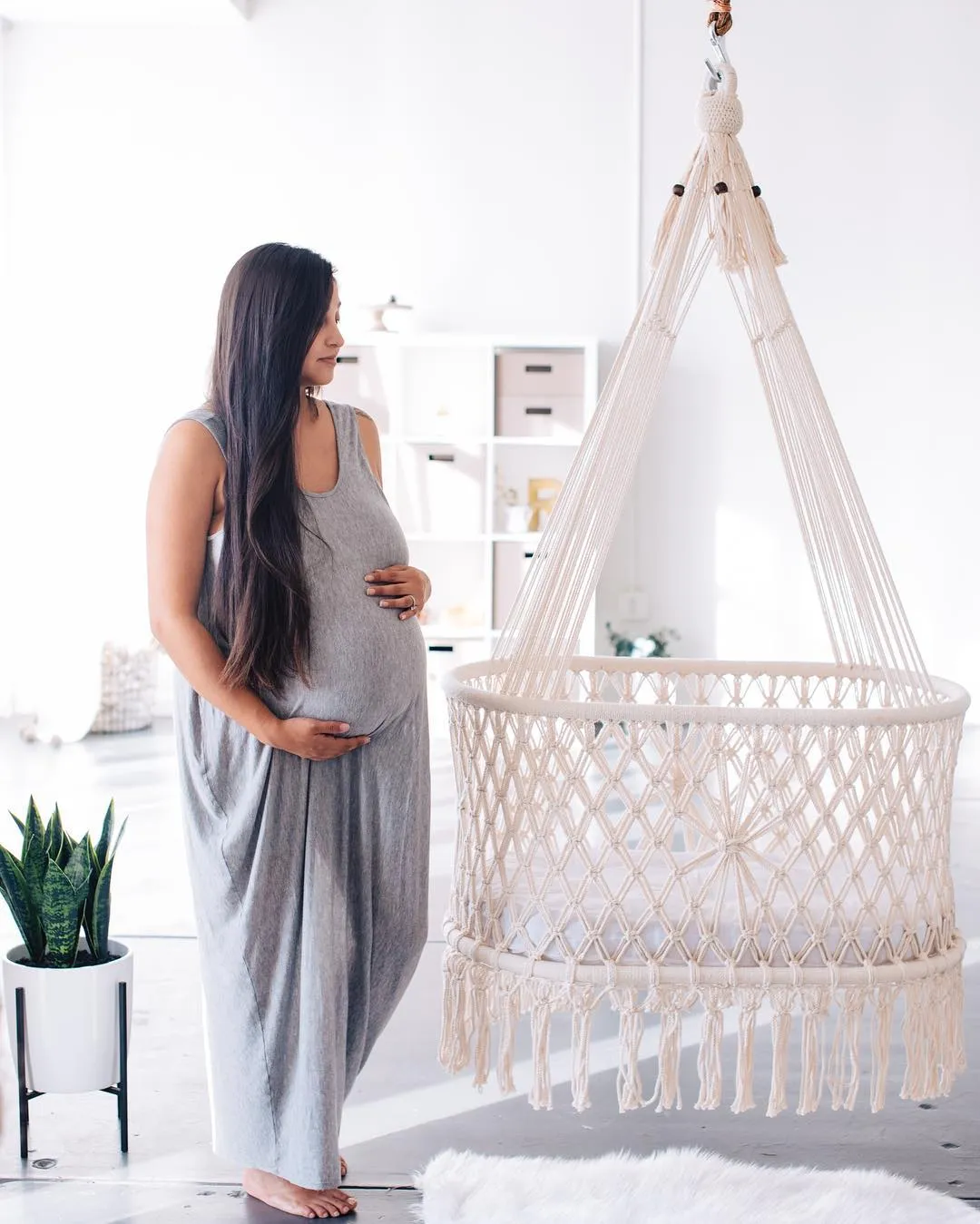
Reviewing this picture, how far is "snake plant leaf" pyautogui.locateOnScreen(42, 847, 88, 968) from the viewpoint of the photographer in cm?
193

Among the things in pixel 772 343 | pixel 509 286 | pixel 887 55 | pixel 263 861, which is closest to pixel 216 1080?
pixel 263 861

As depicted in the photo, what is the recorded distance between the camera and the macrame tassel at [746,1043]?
166cm

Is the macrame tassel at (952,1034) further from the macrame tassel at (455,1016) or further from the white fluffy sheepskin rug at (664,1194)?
the macrame tassel at (455,1016)

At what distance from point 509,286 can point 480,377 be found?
43 centimetres

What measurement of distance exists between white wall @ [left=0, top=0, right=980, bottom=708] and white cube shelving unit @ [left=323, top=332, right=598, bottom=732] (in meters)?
0.30

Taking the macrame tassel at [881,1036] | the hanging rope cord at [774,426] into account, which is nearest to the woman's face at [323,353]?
the hanging rope cord at [774,426]

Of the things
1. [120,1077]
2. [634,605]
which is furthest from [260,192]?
[120,1077]

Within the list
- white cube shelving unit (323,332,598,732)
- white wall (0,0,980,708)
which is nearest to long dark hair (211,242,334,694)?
white cube shelving unit (323,332,598,732)

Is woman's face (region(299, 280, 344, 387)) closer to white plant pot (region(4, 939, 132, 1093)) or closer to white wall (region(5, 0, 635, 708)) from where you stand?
white plant pot (region(4, 939, 132, 1093))

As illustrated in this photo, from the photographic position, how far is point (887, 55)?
5512mm

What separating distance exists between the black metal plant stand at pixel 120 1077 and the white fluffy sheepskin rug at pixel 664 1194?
0.46 m

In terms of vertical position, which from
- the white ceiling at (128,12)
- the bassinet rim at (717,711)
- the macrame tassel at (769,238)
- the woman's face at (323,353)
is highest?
the white ceiling at (128,12)

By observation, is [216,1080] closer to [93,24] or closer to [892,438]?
[892,438]

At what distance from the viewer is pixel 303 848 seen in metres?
1.73
